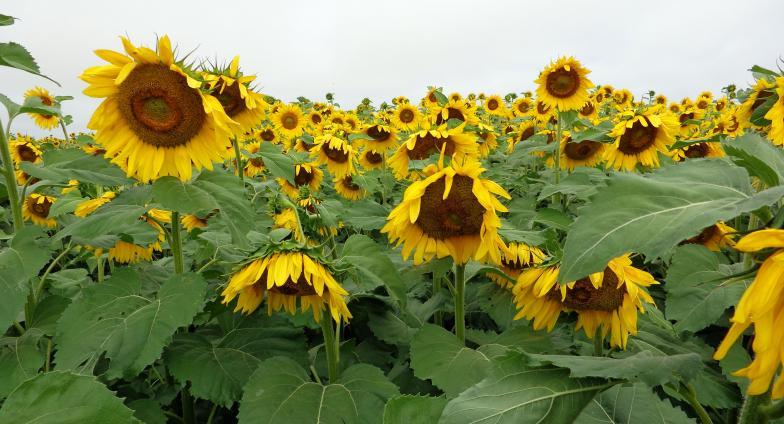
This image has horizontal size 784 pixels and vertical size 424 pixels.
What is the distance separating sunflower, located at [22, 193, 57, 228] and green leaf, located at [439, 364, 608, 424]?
439 centimetres

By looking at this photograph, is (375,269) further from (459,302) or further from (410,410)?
(410,410)

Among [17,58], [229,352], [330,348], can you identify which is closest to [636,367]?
[330,348]

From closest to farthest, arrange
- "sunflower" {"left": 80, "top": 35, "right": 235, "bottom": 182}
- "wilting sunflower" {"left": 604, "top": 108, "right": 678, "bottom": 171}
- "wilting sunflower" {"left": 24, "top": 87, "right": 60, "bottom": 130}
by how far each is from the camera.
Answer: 1. "sunflower" {"left": 80, "top": 35, "right": 235, "bottom": 182}
2. "wilting sunflower" {"left": 604, "top": 108, "right": 678, "bottom": 171}
3. "wilting sunflower" {"left": 24, "top": 87, "right": 60, "bottom": 130}

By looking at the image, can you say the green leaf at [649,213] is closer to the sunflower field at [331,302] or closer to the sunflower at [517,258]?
the sunflower field at [331,302]

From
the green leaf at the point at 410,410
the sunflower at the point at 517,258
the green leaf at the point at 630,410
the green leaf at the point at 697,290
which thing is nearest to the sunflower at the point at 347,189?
the sunflower at the point at 517,258

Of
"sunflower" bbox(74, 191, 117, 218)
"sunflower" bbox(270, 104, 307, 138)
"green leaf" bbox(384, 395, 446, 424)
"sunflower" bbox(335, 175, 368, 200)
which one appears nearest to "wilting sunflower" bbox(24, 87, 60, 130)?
"sunflower" bbox(270, 104, 307, 138)

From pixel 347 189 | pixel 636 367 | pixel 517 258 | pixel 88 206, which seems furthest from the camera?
pixel 347 189

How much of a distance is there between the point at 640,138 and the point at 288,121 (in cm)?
433

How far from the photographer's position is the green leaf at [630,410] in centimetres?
128

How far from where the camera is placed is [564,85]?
17.5 feet

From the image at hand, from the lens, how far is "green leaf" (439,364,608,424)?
3.18ft

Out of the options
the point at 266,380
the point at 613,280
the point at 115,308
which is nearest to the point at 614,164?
the point at 613,280

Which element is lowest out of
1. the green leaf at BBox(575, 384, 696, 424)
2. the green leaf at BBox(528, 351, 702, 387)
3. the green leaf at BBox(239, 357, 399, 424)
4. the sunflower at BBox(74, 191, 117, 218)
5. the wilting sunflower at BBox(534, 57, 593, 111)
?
the green leaf at BBox(239, 357, 399, 424)

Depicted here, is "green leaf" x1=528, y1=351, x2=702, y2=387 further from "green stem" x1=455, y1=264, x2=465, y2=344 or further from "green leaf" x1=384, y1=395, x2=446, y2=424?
"green stem" x1=455, y1=264, x2=465, y2=344
